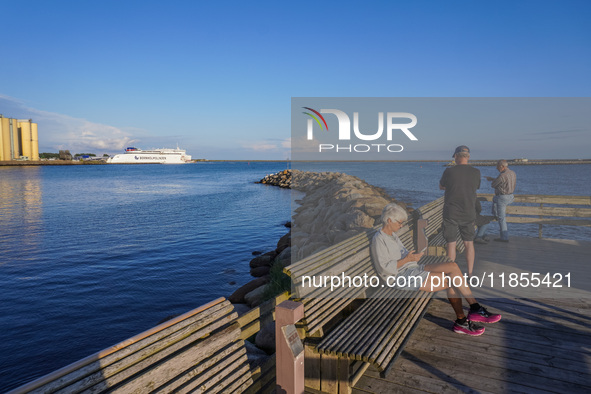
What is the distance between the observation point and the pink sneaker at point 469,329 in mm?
4367

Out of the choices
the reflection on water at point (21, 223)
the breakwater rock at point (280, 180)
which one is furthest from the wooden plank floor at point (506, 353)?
the breakwater rock at point (280, 180)

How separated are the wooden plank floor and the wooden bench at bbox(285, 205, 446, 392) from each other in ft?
1.22

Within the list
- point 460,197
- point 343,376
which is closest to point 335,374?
point 343,376

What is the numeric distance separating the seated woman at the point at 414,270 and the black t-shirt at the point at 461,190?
1.45 metres

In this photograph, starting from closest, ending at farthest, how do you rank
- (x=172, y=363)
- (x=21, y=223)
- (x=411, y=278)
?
(x=172, y=363) → (x=411, y=278) → (x=21, y=223)

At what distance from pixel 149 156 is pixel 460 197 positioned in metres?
184

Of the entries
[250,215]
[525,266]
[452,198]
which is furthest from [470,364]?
[250,215]

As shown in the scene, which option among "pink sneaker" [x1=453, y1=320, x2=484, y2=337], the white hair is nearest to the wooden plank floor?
"pink sneaker" [x1=453, y1=320, x2=484, y2=337]

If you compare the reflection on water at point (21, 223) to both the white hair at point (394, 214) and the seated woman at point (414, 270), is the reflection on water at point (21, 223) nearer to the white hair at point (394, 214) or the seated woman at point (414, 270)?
the seated woman at point (414, 270)

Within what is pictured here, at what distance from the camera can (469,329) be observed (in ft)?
14.4

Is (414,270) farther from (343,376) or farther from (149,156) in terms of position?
(149,156)

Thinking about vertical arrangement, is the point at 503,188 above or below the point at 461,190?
below

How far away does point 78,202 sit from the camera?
3916 centimetres

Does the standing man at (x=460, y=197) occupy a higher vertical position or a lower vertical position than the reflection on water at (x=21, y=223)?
→ higher
